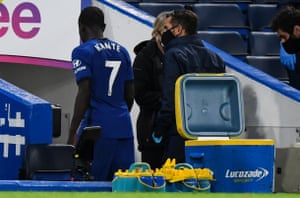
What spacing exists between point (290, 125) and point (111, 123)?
170cm

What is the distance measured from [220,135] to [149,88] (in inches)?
35.5

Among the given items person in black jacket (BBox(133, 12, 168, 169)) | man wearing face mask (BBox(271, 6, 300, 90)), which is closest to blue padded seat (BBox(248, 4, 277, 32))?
man wearing face mask (BBox(271, 6, 300, 90))

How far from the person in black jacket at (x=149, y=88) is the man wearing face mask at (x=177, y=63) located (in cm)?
40

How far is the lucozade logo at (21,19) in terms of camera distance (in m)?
9.11

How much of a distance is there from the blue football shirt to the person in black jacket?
21 centimetres

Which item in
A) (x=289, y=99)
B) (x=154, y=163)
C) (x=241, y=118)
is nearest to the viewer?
(x=241, y=118)

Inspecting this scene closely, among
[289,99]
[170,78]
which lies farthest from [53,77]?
[170,78]

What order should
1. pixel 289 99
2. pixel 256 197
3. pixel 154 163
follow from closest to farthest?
1. pixel 256 197
2. pixel 154 163
3. pixel 289 99

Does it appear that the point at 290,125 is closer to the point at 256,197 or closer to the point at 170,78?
the point at 170,78

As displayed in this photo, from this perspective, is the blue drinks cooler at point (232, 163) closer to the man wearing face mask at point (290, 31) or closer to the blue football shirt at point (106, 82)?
the blue football shirt at point (106, 82)

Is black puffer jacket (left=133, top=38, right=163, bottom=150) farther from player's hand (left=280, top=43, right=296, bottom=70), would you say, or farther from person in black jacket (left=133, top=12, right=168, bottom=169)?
player's hand (left=280, top=43, right=296, bottom=70)

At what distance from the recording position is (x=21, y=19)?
9.14 m

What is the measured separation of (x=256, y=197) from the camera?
561cm

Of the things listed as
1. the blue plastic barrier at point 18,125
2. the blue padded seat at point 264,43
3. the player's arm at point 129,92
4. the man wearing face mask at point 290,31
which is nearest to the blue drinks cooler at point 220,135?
the player's arm at point 129,92
